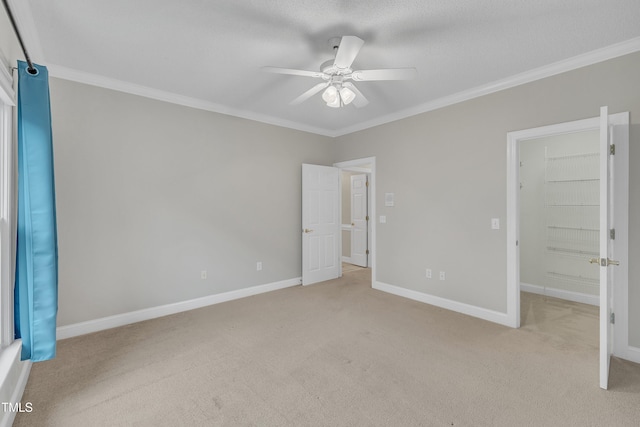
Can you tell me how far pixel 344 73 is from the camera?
2439mm

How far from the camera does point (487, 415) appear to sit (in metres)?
1.84

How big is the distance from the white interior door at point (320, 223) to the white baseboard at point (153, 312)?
63cm

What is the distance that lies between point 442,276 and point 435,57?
2.55 meters

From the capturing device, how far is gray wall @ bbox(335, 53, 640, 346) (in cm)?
254

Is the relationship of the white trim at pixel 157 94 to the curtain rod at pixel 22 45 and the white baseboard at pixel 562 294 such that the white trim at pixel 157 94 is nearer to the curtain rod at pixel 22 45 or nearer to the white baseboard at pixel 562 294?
the curtain rod at pixel 22 45

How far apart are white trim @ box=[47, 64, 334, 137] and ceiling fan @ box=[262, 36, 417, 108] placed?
5.55ft

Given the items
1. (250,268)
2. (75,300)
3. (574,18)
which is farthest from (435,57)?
(75,300)

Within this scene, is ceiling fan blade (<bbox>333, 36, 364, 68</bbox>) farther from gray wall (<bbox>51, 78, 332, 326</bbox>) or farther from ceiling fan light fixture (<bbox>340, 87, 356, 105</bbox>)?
gray wall (<bbox>51, 78, 332, 326</bbox>)

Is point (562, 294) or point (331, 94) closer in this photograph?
point (331, 94)

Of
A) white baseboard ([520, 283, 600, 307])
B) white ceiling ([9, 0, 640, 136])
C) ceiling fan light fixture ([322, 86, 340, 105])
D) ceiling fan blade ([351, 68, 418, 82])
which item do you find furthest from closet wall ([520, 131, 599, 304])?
ceiling fan light fixture ([322, 86, 340, 105])

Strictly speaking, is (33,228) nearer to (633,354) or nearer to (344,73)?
(344,73)

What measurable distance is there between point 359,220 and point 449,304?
3.04 m

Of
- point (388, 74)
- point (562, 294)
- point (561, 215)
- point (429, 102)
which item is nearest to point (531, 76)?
point (429, 102)

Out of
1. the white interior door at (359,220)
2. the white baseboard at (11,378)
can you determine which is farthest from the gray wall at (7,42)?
the white interior door at (359,220)
